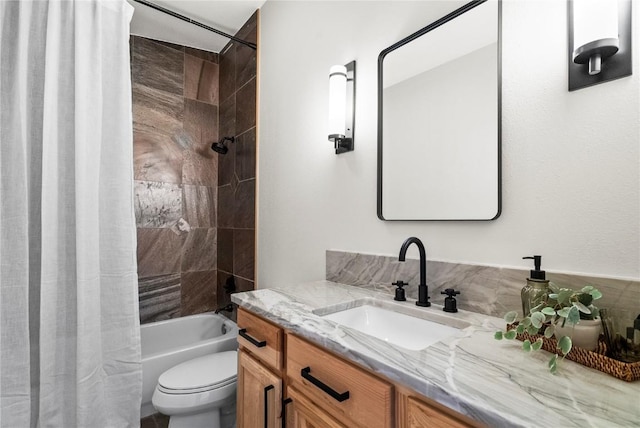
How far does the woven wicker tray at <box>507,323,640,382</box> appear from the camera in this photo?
0.56 metres

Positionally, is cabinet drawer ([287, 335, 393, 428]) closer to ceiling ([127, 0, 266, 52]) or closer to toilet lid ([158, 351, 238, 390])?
toilet lid ([158, 351, 238, 390])

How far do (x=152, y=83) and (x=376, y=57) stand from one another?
1.97 meters

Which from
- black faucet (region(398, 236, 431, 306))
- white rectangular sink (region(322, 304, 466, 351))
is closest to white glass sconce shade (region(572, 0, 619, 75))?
black faucet (region(398, 236, 431, 306))

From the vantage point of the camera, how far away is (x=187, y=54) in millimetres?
2666

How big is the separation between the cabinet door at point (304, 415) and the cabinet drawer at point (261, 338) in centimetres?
11

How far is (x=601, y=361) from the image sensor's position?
587 mm

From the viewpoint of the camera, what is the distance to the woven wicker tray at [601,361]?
21.9 inches

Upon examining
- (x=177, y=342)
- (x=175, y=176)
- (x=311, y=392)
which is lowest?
(x=177, y=342)

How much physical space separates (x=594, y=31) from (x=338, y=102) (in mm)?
884

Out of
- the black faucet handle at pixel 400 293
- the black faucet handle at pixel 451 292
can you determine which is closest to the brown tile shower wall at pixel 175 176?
the black faucet handle at pixel 400 293

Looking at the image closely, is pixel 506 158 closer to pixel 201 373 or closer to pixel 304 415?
pixel 304 415

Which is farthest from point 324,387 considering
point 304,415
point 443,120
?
point 443,120

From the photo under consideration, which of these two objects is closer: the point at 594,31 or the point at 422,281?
the point at 594,31

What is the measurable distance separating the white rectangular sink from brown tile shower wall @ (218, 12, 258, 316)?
4.06 ft
